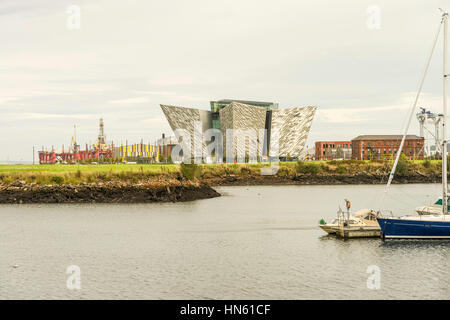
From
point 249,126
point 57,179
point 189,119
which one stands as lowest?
point 57,179

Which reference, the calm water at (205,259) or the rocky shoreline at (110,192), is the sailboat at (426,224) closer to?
the calm water at (205,259)

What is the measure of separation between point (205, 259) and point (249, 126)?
14441cm

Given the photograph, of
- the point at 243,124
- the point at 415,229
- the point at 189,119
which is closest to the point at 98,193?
the point at 415,229

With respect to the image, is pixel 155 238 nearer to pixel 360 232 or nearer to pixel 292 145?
pixel 360 232

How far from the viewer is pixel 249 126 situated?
174m

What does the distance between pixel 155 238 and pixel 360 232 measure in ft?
53.8

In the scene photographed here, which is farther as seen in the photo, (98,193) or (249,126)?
(249,126)

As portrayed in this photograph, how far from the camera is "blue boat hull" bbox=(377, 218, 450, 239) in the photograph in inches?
1364

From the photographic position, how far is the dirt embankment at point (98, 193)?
220 ft

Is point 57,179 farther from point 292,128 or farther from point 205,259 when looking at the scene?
point 292,128

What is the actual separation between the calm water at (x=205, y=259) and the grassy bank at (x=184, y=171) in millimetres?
25307

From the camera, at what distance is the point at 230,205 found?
210ft

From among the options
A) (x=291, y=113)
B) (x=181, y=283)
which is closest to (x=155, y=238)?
(x=181, y=283)

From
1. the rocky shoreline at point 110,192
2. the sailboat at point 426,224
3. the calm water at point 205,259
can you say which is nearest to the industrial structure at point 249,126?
the rocky shoreline at point 110,192
